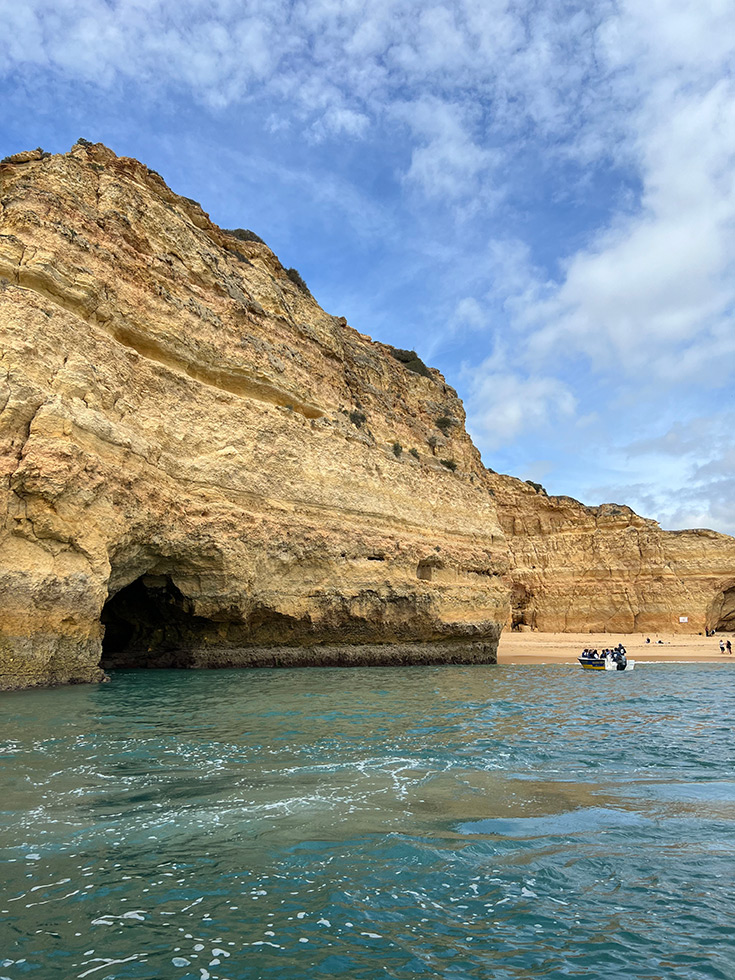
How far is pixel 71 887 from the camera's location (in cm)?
379

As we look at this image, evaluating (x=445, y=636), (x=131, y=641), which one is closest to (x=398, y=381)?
(x=445, y=636)

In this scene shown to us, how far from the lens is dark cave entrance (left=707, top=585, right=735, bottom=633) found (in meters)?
45.4

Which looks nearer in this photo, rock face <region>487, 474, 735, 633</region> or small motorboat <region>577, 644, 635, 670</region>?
small motorboat <region>577, 644, 635, 670</region>

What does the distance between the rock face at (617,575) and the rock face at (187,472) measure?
22.8 meters

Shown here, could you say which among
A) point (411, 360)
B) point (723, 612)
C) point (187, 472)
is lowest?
point (723, 612)

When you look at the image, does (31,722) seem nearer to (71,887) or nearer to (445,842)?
(71,887)

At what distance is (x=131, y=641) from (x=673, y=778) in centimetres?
1682

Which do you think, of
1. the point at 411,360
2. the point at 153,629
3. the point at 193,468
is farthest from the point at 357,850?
the point at 411,360

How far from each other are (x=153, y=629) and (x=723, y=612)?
44.2 meters

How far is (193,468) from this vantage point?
17.0 metres

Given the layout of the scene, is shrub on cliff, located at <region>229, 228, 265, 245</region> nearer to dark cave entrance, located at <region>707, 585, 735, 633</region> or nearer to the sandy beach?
the sandy beach

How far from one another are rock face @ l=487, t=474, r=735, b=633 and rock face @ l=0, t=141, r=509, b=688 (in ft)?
74.7

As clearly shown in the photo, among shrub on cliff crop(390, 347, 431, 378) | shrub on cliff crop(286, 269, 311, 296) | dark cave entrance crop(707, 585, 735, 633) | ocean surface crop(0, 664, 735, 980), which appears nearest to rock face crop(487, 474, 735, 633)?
dark cave entrance crop(707, 585, 735, 633)

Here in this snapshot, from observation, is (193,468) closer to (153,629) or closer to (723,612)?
(153,629)
